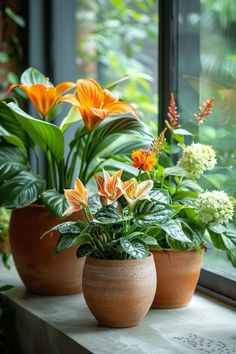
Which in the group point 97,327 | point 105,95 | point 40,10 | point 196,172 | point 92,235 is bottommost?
point 97,327

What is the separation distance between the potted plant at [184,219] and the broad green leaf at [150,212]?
0.06 feet

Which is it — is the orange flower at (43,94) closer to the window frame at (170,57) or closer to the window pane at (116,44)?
the window frame at (170,57)

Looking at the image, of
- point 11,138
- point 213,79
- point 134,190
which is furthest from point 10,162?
point 213,79

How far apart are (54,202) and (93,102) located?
290 millimetres

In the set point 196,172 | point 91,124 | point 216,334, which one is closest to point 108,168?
point 91,124

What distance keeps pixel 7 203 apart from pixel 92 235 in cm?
27

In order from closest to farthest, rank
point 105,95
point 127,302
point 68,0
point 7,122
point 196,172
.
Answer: point 127,302 < point 196,172 < point 105,95 < point 7,122 < point 68,0

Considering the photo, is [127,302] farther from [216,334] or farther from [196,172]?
[196,172]

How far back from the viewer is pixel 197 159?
69.2 inches

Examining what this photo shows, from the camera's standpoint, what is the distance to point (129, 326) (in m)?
1.73

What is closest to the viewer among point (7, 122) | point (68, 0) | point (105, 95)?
point (105, 95)

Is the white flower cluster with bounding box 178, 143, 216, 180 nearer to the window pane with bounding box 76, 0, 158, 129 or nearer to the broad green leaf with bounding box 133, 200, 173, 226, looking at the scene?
the broad green leaf with bounding box 133, 200, 173, 226

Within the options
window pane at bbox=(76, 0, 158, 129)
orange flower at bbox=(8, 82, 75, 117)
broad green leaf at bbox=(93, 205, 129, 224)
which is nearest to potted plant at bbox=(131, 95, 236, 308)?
broad green leaf at bbox=(93, 205, 129, 224)

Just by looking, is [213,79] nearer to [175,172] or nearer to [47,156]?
[175,172]
